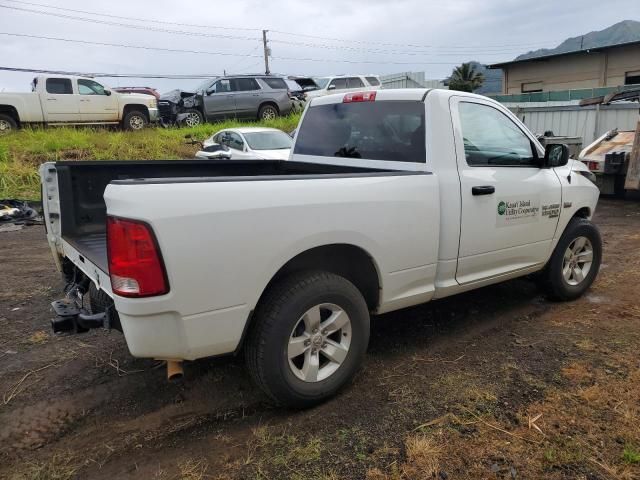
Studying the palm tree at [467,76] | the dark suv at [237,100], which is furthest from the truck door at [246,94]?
the palm tree at [467,76]

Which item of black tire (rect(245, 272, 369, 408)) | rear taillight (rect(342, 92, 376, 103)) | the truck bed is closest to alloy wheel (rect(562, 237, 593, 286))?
the truck bed

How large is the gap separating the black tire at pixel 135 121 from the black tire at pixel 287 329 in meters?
15.4

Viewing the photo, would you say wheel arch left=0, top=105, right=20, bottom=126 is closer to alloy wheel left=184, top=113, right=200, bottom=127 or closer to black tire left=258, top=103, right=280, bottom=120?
alloy wheel left=184, top=113, right=200, bottom=127

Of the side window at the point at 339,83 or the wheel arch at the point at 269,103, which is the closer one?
the wheel arch at the point at 269,103

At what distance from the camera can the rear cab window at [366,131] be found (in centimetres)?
361

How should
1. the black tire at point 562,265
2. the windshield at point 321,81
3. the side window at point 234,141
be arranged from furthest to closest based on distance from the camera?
the windshield at point 321,81 → the side window at point 234,141 → the black tire at point 562,265

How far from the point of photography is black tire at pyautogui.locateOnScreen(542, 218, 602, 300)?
4.49 meters

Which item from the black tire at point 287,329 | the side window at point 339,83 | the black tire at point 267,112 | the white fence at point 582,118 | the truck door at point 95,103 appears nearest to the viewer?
the black tire at point 287,329

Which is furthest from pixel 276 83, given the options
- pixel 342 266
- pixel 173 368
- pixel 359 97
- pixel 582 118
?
pixel 173 368

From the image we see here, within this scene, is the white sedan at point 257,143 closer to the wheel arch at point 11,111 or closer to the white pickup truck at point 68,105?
the white pickup truck at point 68,105

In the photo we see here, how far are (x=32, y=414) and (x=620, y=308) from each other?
14.9 feet

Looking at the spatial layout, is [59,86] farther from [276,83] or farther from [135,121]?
[276,83]

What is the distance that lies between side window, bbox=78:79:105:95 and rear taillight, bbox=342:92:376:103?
543 inches

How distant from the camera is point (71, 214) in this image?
3.64 meters
